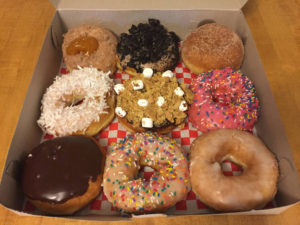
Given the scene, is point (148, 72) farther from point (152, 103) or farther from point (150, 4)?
point (150, 4)

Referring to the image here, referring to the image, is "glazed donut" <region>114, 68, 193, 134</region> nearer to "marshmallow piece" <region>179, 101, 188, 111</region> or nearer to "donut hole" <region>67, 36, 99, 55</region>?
"marshmallow piece" <region>179, 101, 188, 111</region>

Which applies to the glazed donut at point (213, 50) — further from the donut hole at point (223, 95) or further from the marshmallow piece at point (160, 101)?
the marshmallow piece at point (160, 101)

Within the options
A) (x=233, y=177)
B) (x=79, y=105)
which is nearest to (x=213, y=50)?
(x=233, y=177)

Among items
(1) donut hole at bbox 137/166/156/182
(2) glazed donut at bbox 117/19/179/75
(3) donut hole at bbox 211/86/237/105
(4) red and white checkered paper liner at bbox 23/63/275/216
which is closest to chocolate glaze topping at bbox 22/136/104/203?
(4) red and white checkered paper liner at bbox 23/63/275/216

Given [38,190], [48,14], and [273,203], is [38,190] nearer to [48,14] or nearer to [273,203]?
[273,203]

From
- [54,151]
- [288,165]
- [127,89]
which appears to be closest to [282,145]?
[288,165]
